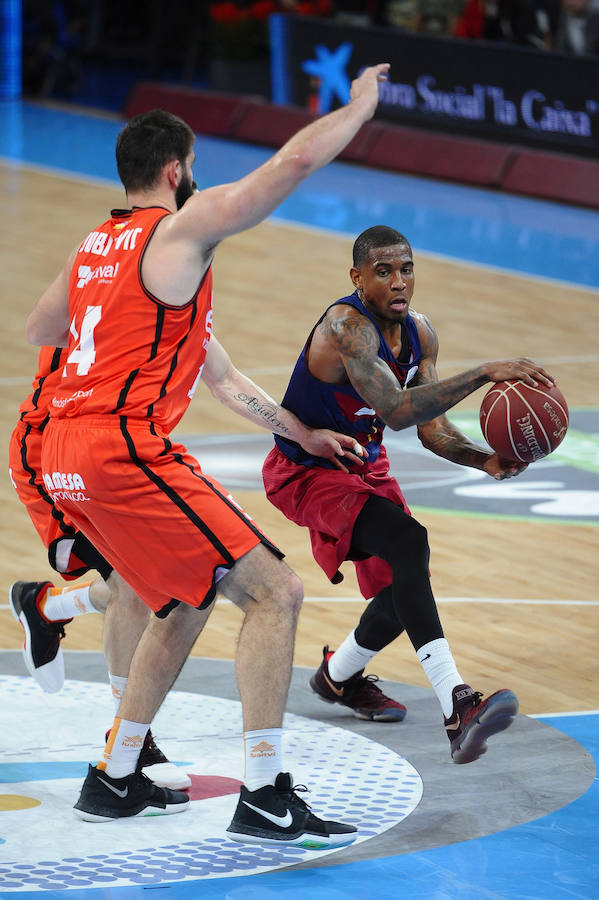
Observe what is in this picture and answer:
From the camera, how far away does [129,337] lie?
4.15m

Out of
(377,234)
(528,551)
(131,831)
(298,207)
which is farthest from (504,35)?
(131,831)

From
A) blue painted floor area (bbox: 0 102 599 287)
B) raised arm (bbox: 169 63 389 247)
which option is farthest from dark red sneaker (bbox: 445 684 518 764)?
blue painted floor area (bbox: 0 102 599 287)

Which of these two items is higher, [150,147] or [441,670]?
[150,147]

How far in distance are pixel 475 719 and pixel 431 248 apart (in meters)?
10.9

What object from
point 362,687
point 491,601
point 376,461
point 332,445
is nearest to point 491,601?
point 491,601

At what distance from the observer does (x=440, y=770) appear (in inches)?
188

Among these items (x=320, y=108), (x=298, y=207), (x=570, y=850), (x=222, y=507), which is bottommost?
(x=570, y=850)

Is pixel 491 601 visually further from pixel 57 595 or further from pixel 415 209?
pixel 415 209

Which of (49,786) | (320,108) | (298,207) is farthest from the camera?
(320,108)

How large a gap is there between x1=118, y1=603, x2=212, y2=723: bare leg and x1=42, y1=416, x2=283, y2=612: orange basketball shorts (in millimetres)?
113

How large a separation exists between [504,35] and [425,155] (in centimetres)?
208

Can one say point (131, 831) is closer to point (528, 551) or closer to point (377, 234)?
point (377, 234)

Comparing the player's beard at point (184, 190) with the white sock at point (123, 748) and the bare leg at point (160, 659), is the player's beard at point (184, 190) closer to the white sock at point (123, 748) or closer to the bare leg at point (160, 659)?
the bare leg at point (160, 659)

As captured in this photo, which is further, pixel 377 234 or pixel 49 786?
pixel 377 234
